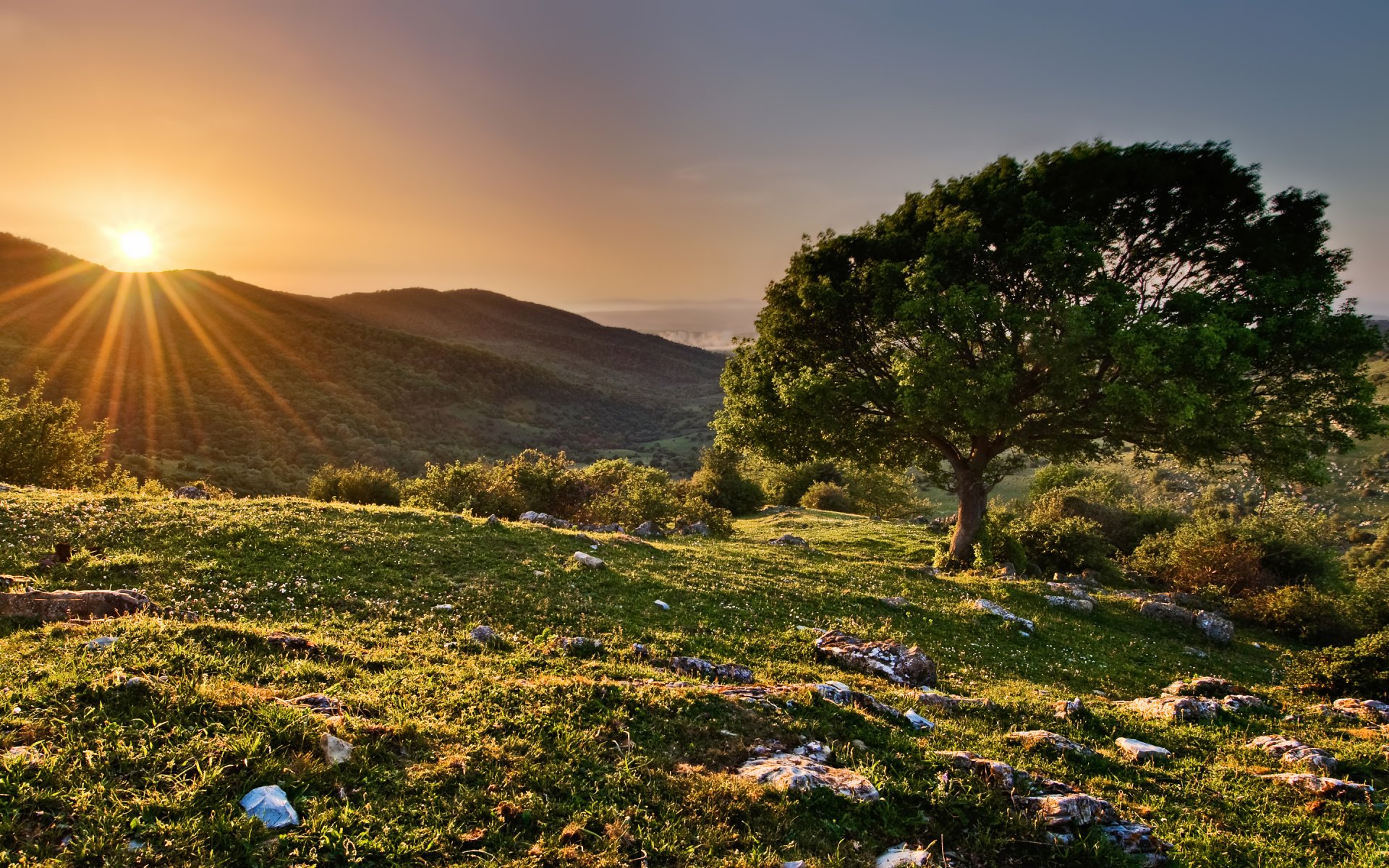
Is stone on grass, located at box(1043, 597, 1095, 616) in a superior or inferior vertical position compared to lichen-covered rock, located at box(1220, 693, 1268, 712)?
inferior

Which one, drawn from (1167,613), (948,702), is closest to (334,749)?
(948,702)

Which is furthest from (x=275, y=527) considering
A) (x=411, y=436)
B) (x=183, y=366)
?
(x=183, y=366)

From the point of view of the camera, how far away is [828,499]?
58.2 m

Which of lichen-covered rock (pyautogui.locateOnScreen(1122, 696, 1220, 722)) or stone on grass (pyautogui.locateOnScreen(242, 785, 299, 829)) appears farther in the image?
lichen-covered rock (pyautogui.locateOnScreen(1122, 696, 1220, 722))

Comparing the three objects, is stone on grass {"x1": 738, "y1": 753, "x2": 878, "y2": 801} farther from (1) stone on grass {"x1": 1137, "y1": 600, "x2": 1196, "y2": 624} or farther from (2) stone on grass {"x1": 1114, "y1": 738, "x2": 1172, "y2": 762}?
(1) stone on grass {"x1": 1137, "y1": 600, "x2": 1196, "y2": 624}

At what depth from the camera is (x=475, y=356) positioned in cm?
15100

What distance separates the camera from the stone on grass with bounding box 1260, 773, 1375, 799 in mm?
6898

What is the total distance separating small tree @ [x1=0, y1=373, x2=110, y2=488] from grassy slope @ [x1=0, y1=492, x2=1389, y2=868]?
57.5 feet

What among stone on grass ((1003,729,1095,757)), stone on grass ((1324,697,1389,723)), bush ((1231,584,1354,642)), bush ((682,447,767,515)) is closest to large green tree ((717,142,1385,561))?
bush ((1231,584,1354,642))

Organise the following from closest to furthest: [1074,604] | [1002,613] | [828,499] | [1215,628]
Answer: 1. [1002,613]
2. [1215,628]
3. [1074,604]
4. [828,499]

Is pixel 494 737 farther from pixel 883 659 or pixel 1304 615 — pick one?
pixel 1304 615

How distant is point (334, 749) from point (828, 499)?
55.5 metres

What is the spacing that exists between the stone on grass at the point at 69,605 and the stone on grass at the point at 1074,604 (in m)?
21.8

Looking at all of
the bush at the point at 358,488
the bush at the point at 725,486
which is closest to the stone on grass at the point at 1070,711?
the bush at the point at 358,488
